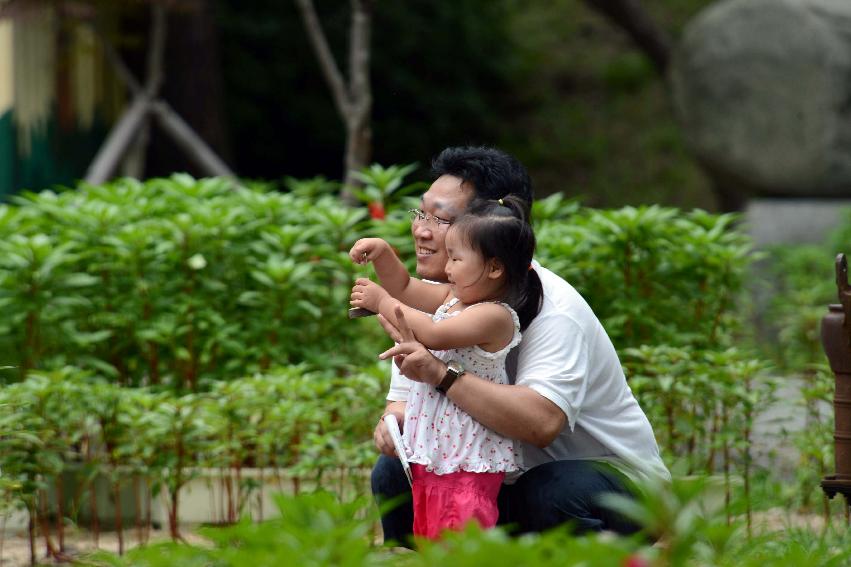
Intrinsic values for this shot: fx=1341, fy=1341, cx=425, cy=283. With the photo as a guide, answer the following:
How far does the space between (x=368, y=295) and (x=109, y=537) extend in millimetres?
2244

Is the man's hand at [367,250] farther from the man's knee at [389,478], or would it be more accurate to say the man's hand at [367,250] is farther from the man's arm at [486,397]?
the man's knee at [389,478]

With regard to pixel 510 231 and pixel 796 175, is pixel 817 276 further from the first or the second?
pixel 510 231

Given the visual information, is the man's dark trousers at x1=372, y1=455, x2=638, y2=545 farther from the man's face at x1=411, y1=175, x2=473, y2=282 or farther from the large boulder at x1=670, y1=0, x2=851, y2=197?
the large boulder at x1=670, y1=0, x2=851, y2=197

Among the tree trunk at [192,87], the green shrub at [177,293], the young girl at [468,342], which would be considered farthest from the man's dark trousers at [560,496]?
the tree trunk at [192,87]

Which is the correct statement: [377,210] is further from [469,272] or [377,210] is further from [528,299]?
[469,272]

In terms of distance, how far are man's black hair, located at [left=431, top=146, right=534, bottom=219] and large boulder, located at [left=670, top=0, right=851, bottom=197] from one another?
7585mm

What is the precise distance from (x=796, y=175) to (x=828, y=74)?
82 cm

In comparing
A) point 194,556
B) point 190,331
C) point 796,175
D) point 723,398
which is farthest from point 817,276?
point 194,556

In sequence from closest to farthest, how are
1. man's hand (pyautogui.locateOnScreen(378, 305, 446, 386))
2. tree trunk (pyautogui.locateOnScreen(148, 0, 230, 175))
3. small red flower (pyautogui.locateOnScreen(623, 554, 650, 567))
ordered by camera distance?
small red flower (pyautogui.locateOnScreen(623, 554, 650, 567)), man's hand (pyautogui.locateOnScreen(378, 305, 446, 386)), tree trunk (pyautogui.locateOnScreen(148, 0, 230, 175))

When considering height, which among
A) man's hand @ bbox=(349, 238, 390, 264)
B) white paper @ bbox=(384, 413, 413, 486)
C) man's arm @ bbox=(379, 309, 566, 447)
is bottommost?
white paper @ bbox=(384, 413, 413, 486)

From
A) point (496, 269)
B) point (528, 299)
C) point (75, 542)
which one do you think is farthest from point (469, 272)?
point (75, 542)

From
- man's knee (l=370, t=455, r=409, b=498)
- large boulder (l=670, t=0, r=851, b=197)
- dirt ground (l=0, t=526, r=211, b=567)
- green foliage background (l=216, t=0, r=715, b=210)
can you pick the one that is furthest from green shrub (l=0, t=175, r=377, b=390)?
green foliage background (l=216, t=0, r=715, b=210)

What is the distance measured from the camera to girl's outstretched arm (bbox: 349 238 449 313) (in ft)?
11.1

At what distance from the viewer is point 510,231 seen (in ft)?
10.2
